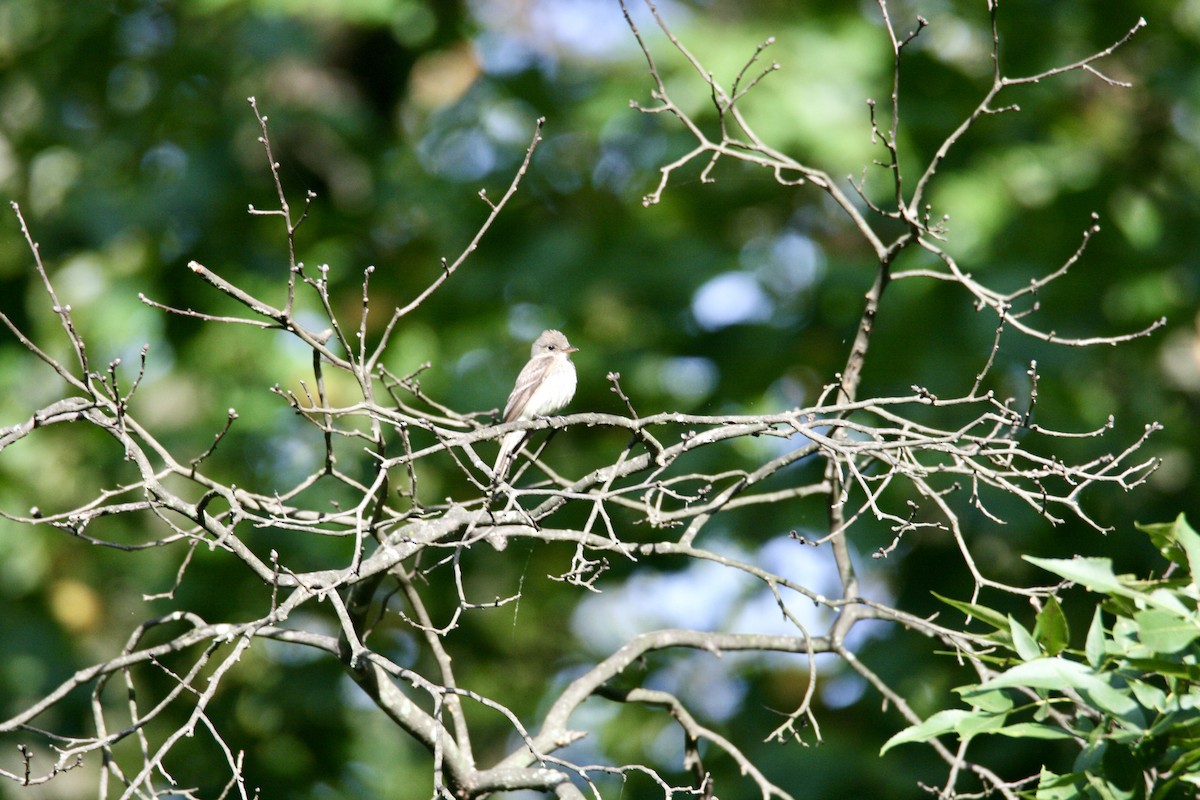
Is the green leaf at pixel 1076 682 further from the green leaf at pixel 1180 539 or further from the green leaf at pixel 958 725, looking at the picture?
the green leaf at pixel 1180 539

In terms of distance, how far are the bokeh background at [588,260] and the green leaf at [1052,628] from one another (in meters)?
3.49

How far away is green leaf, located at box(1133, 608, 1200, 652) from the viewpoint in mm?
2238

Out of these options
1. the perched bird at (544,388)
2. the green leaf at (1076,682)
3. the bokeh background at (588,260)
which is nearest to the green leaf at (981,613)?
the green leaf at (1076,682)

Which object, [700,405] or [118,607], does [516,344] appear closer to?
[700,405]

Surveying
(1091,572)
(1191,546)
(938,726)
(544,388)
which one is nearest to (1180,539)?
(1191,546)

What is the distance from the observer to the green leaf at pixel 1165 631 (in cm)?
224

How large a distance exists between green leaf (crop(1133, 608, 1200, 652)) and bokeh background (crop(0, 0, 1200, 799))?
3.77 metres

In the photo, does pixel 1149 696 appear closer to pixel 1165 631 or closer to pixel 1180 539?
pixel 1165 631

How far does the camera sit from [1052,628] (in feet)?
8.34

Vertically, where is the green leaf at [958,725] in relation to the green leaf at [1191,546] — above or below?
below

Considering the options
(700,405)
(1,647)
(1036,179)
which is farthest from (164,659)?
(1036,179)

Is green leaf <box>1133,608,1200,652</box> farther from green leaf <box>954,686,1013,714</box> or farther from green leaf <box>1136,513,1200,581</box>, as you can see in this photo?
green leaf <box>954,686,1013,714</box>

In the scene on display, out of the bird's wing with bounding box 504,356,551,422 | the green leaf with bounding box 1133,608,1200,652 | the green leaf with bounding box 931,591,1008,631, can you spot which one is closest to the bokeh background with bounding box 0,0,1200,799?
the bird's wing with bounding box 504,356,551,422

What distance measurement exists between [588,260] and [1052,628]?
4.84 meters
